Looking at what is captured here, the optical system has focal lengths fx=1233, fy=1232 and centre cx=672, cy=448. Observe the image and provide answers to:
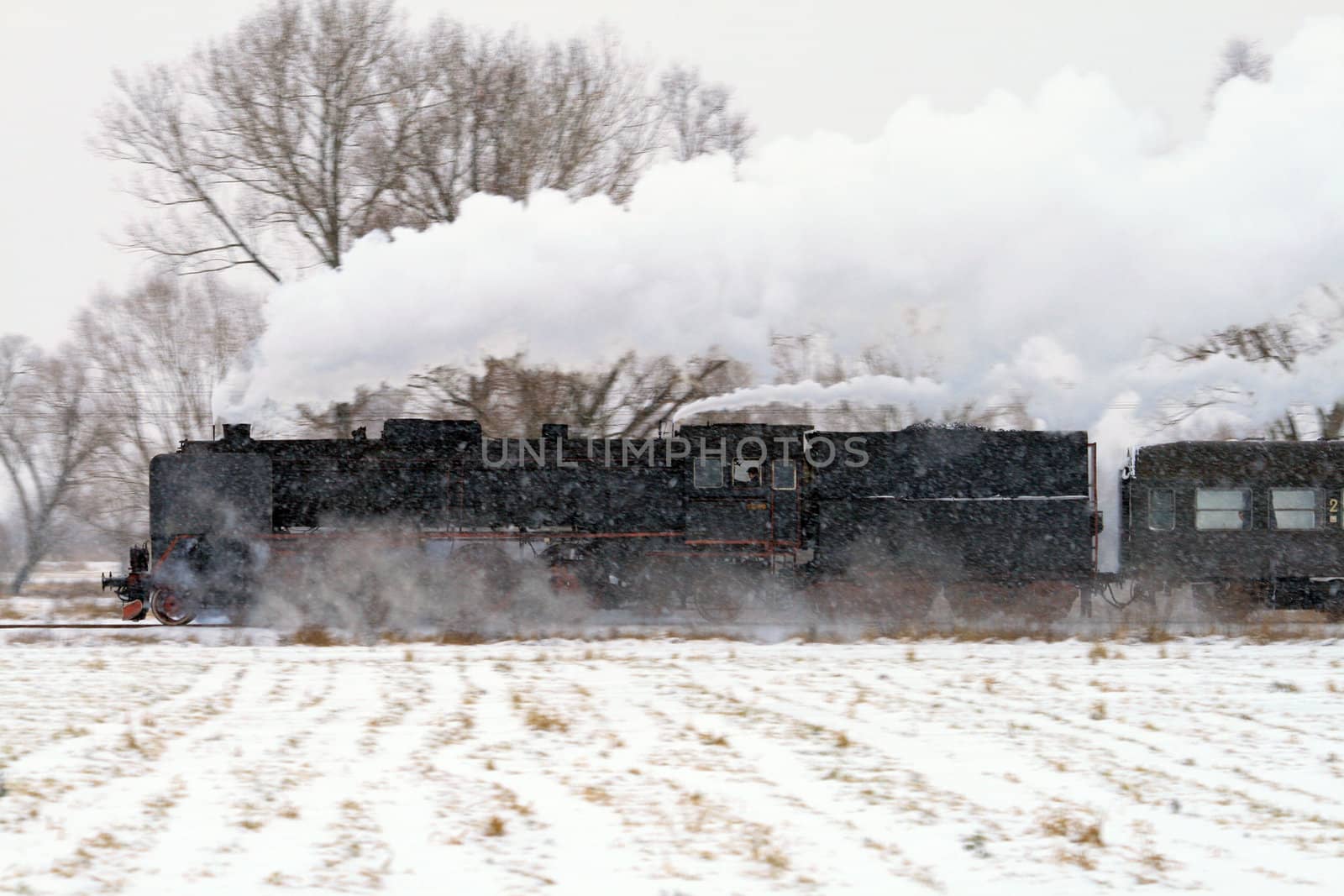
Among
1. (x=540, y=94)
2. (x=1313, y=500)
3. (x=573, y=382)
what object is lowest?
(x=1313, y=500)

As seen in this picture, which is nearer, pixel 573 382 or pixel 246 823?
pixel 246 823

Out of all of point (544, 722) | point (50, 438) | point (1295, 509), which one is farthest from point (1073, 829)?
point (50, 438)

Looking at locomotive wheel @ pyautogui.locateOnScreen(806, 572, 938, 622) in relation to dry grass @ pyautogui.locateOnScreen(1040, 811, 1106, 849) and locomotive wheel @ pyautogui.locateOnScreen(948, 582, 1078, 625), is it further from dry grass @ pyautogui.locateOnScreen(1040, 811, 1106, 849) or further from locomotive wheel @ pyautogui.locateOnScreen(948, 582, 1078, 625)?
dry grass @ pyautogui.locateOnScreen(1040, 811, 1106, 849)

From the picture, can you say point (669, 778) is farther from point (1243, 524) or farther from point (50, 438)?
point (50, 438)

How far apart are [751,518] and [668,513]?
1085 mm

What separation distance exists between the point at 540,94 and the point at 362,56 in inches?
131

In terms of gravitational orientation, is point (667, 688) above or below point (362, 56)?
below

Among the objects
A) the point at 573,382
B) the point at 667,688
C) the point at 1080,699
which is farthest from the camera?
the point at 573,382

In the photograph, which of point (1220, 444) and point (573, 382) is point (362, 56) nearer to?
point (573, 382)

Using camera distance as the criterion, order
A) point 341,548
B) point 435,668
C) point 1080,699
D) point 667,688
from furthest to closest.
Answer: point 341,548, point 435,668, point 667,688, point 1080,699

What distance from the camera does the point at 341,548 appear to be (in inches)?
617

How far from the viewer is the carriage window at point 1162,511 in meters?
16.1

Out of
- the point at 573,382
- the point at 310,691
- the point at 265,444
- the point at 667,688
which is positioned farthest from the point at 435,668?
the point at 573,382

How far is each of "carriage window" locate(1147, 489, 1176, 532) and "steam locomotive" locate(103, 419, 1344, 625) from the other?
2 centimetres
